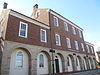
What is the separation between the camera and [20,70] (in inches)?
420

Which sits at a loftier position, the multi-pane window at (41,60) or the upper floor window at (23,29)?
the upper floor window at (23,29)

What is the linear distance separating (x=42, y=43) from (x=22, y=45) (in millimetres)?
3328

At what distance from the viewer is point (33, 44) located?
12.3 meters

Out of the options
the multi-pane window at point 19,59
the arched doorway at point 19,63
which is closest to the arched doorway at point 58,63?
the arched doorway at point 19,63

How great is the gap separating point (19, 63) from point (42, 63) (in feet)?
→ 11.9

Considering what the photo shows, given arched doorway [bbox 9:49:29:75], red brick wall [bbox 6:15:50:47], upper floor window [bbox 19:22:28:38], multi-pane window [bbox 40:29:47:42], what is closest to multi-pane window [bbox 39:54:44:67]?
red brick wall [bbox 6:15:50:47]

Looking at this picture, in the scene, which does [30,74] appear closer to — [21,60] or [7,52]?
[21,60]

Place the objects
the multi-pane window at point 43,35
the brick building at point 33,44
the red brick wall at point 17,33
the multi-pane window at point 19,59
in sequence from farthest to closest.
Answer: the multi-pane window at point 43,35, the multi-pane window at point 19,59, the red brick wall at point 17,33, the brick building at point 33,44

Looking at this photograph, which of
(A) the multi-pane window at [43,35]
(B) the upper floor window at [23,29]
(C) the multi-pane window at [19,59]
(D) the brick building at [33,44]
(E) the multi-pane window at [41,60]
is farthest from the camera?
(A) the multi-pane window at [43,35]

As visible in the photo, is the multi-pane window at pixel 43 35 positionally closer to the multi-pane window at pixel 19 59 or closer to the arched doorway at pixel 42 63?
the arched doorway at pixel 42 63

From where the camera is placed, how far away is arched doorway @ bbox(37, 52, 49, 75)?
12722 mm

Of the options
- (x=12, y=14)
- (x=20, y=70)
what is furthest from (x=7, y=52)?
(x=12, y=14)

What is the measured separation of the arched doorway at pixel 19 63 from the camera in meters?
10.1

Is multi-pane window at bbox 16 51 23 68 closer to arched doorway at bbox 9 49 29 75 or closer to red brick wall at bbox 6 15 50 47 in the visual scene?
arched doorway at bbox 9 49 29 75
